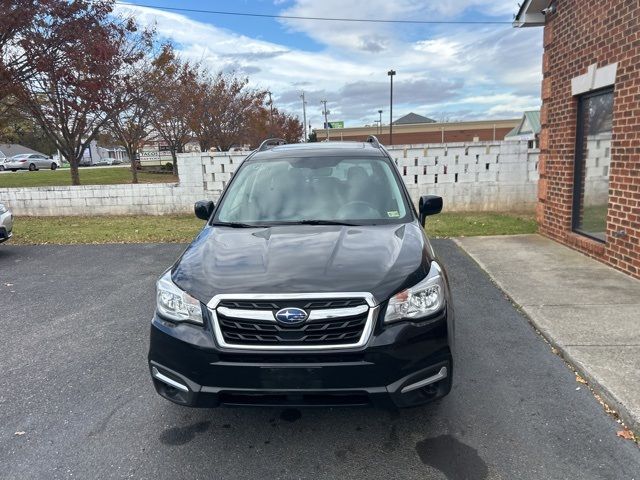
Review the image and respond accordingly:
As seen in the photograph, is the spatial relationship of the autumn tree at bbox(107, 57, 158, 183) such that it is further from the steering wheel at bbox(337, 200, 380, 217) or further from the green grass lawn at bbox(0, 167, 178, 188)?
the steering wheel at bbox(337, 200, 380, 217)

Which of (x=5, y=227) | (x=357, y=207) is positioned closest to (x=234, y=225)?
(x=357, y=207)

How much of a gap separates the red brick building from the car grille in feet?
15.9

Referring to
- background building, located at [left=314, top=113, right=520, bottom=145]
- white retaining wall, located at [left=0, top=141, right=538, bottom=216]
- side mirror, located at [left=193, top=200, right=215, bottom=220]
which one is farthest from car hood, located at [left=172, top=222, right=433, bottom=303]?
background building, located at [left=314, top=113, right=520, bottom=145]

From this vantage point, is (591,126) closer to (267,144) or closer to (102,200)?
(267,144)

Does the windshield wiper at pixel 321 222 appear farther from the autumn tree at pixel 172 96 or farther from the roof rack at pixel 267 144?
the autumn tree at pixel 172 96

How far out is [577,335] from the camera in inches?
163

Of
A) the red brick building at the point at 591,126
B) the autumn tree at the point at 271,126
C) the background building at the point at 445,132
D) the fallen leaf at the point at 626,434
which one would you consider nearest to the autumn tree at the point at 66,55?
the red brick building at the point at 591,126

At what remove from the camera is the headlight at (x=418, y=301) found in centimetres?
256

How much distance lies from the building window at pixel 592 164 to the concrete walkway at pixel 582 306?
0.52m

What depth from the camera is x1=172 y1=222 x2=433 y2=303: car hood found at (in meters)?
2.60

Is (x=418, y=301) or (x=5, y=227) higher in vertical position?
(x=418, y=301)

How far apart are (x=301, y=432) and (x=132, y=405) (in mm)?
1247

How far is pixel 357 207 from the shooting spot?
12.4 ft

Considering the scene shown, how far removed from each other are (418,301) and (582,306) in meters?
3.10
